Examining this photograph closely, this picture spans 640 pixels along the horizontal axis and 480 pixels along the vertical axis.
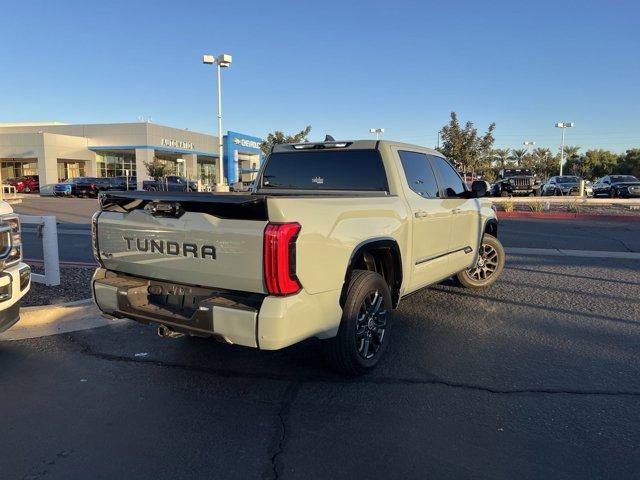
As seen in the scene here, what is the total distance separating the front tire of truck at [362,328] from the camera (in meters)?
3.84

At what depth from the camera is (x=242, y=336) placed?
3.34 metres

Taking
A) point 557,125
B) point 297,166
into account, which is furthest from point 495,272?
point 557,125

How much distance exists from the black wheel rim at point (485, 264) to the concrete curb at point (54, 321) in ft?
15.6

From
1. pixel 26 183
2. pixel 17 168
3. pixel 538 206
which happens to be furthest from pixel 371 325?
pixel 17 168

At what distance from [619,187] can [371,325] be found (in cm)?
3051

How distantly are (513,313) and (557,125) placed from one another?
5317cm

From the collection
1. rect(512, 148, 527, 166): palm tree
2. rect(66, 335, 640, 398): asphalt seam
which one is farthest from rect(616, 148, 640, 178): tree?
rect(66, 335, 640, 398): asphalt seam

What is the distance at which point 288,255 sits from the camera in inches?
127

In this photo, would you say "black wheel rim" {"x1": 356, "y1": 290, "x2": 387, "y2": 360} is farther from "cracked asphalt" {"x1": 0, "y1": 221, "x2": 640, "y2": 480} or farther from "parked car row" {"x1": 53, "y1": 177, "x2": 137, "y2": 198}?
"parked car row" {"x1": 53, "y1": 177, "x2": 137, "y2": 198}

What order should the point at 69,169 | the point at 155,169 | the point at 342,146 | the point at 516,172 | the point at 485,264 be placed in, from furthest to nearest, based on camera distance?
the point at 69,169 → the point at 155,169 → the point at 516,172 → the point at 485,264 → the point at 342,146

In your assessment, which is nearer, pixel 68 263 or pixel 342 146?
pixel 342 146

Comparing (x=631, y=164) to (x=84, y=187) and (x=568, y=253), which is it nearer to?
(x=84, y=187)

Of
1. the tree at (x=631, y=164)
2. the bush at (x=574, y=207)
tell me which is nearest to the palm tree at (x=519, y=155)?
the tree at (x=631, y=164)

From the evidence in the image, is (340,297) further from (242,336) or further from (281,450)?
(281,450)
